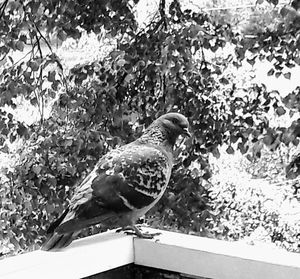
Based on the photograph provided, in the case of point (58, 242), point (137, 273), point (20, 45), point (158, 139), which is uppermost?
point (20, 45)

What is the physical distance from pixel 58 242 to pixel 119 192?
17cm

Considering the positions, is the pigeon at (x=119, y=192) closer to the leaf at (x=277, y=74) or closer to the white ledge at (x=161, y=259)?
the white ledge at (x=161, y=259)

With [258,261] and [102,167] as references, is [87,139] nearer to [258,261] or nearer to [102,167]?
[102,167]

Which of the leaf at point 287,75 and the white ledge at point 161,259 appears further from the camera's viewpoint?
the leaf at point 287,75

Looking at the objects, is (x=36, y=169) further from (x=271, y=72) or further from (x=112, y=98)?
(x=271, y=72)

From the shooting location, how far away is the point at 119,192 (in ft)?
4.84

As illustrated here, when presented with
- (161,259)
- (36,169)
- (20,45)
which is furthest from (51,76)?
(161,259)

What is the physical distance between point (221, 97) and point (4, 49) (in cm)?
73

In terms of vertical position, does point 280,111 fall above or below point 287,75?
below

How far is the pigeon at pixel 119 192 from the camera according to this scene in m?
1.45

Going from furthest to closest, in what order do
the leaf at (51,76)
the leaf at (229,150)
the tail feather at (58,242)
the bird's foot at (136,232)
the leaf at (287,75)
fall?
the leaf at (51,76) < the leaf at (229,150) < the leaf at (287,75) < the bird's foot at (136,232) < the tail feather at (58,242)

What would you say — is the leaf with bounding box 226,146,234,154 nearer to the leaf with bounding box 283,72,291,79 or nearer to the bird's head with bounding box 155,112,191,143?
the leaf with bounding box 283,72,291,79

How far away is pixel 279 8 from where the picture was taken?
6.52ft

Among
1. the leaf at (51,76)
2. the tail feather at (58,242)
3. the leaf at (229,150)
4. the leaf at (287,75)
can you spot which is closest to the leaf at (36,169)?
the leaf at (51,76)
